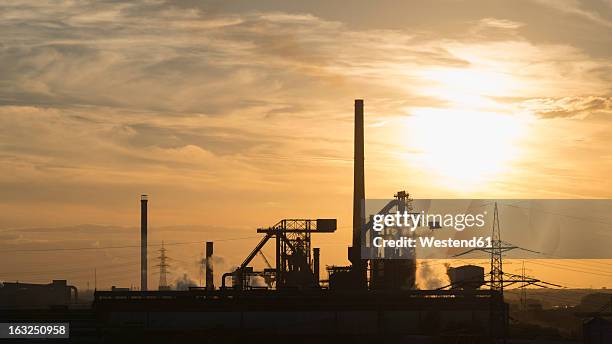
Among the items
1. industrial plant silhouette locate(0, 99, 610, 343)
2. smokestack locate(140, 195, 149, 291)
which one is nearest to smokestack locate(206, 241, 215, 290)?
smokestack locate(140, 195, 149, 291)

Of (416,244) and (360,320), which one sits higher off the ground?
(416,244)

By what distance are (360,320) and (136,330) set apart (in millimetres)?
16254

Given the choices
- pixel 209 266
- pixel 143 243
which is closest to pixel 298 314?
pixel 209 266

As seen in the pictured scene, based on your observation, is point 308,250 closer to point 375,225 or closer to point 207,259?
point 375,225

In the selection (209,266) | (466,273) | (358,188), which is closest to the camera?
(358,188)

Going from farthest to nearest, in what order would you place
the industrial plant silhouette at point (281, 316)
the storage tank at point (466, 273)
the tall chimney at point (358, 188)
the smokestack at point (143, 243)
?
the smokestack at point (143, 243)
the storage tank at point (466, 273)
the tall chimney at point (358, 188)
the industrial plant silhouette at point (281, 316)

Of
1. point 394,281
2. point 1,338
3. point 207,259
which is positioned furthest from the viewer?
point 207,259

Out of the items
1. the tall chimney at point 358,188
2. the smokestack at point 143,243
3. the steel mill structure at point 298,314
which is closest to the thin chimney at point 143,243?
the smokestack at point 143,243

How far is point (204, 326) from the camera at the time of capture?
6706cm

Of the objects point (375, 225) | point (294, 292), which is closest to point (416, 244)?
point (375, 225)

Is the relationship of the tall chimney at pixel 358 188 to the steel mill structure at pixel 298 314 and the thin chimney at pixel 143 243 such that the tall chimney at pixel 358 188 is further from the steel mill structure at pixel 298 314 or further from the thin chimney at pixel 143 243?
the thin chimney at pixel 143 243

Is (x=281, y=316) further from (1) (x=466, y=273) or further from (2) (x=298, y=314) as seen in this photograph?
(1) (x=466, y=273)

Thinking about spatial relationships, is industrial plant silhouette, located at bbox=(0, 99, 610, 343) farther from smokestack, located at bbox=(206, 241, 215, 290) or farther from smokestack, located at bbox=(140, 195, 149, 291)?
smokestack, located at bbox=(140, 195, 149, 291)

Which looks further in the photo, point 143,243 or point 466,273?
point 143,243
